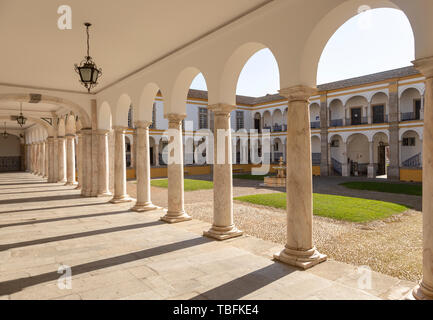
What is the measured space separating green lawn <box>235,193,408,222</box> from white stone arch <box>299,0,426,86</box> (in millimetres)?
5469

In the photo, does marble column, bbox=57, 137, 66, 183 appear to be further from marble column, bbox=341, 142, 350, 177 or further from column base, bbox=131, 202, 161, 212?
marble column, bbox=341, 142, 350, 177

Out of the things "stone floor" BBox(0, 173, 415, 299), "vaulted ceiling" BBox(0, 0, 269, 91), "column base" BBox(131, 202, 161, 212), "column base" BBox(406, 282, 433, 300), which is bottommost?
"stone floor" BBox(0, 173, 415, 299)

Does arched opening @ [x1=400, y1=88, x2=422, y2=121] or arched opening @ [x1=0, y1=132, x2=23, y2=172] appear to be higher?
arched opening @ [x1=400, y1=88, x2=422, y2=121]

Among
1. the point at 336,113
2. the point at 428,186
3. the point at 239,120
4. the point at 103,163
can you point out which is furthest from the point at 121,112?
the point at 336,113

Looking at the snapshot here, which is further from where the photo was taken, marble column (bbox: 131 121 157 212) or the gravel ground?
marble column (bbox: 131 121 157 212)

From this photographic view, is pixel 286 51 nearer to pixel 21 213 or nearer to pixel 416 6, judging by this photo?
pixel 416 6

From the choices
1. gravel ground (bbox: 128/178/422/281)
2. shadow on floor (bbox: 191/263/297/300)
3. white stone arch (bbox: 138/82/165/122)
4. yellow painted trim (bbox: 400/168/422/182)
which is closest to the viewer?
shadow on floor (bbox: 191/263/297/300)

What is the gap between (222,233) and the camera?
6.57m

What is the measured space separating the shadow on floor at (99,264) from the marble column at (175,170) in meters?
1.85

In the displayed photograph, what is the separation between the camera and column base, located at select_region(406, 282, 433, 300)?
11.4ft

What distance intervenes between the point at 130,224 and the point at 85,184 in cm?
654

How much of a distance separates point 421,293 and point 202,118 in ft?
93.3

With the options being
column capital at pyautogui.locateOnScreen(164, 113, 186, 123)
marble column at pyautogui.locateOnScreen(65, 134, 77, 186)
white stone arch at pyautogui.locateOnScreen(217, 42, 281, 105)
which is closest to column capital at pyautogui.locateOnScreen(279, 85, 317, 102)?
white stone arch at pyautogui.locateOnScreen(217, 42, 281, 105)

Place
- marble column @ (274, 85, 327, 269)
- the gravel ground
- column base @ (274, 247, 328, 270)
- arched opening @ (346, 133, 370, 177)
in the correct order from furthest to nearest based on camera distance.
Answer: arched opening @ (346, 133, 370, 177) → the gravel ground → marble column @ (274, 85, 327, 269) → column base @ (274, 247, 328, 270)
